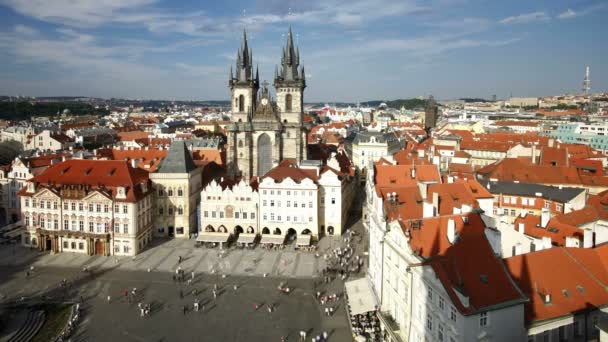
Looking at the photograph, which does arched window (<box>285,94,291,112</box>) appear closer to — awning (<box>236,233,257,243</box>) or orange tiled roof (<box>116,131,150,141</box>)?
awning (<box>236,233,257,243</box>)

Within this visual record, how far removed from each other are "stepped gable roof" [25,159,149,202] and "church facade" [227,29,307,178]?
22690mm

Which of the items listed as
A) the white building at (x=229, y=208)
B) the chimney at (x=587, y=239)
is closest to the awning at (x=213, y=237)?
the white building at (x=229, y=208)

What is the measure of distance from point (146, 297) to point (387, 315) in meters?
24.1

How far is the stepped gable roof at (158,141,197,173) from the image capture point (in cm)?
6862

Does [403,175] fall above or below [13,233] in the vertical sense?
above

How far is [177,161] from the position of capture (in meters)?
69.2

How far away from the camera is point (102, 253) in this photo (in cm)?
6138

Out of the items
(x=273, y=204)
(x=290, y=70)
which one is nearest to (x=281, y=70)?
(x=290, y=70)

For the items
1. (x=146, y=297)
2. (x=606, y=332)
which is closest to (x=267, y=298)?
(x=146, y=297)

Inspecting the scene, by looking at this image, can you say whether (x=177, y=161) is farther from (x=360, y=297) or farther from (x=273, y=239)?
(x=360, y=297)

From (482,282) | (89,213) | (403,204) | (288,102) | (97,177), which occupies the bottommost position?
(89,213)

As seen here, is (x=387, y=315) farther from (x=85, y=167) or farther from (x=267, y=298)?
(x=85, y=167)

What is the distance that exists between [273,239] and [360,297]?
22029 millimetres

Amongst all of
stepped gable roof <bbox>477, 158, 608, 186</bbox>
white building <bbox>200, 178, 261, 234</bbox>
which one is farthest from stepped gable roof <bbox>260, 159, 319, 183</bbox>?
stepped gable roof <bbox>477, 158, 608, 186</bbox>
